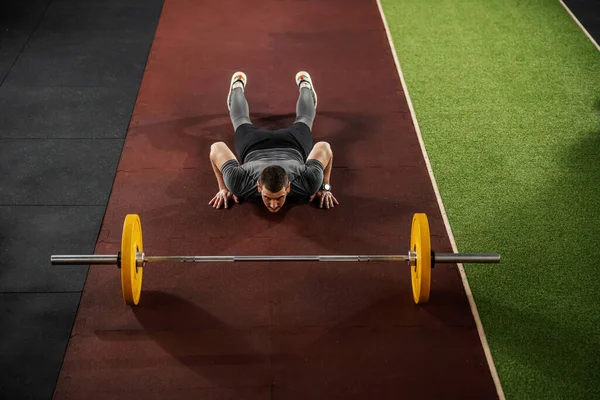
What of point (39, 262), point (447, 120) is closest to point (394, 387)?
point (39, 262)

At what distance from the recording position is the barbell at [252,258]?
13.3 ft

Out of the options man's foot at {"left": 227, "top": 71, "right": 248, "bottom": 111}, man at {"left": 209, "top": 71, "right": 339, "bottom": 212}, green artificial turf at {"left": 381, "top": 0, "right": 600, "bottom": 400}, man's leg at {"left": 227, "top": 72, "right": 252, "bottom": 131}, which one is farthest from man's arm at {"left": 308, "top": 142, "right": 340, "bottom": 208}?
man's foot at {"left": 227, "top": 71, "right": 248, "bottom": 111}

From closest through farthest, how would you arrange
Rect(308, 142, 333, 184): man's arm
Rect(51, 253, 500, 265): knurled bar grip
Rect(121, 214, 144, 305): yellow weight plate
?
Rect(121, 214, 144, 305): yellow weight plate
Rect(51, 253, 500, 265): knurled bar grip
Rect(308, 142, 333, 184): man's arm

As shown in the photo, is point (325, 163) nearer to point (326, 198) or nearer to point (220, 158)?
point (326, 198)

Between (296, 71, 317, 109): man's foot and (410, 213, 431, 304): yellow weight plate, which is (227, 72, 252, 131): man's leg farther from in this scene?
(410, 213, 431, 304): yellow weight plate

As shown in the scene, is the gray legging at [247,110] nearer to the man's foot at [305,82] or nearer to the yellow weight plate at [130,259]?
the man's foot at [305,82]

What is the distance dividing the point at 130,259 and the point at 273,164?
1.31 metres

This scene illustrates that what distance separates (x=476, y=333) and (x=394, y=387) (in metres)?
0.66

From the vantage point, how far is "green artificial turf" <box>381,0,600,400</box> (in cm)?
424

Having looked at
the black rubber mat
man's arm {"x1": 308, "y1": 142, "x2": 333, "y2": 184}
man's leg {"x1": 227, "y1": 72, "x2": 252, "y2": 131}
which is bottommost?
the black rubber mat

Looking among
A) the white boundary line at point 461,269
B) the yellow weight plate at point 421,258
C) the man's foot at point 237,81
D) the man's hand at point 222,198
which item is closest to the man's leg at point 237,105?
the man's foot at point 237,81

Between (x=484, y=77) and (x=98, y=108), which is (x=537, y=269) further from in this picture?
(x=98, y=108)

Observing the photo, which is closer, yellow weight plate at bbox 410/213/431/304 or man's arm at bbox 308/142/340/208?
yellow weight plate at bbox 410/213/431/304

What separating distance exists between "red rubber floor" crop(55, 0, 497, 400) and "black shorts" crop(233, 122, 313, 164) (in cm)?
35
